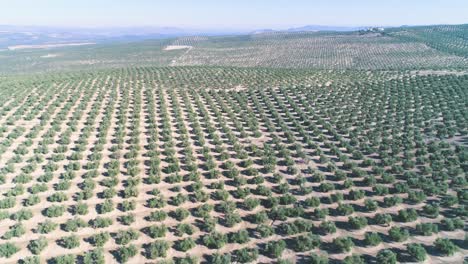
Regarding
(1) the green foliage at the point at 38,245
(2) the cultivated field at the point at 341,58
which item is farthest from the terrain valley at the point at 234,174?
(2) the cultivated field at the point at 341,58

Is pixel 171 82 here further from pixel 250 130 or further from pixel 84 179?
pixel 84 179

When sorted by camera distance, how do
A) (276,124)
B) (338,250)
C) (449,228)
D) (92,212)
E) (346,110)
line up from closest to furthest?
(338,250) < (449,228) < (92,212) < (276,124) < (346,110)

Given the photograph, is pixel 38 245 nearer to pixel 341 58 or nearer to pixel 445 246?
pixel 445 246

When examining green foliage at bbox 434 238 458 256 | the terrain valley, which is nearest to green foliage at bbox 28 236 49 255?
the terrain valley

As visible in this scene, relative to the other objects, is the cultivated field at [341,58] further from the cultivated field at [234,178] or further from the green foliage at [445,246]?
the green foliage at [445,246]

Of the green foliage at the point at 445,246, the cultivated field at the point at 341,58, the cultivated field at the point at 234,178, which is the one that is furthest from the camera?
the cultivated field at the point at 341,58

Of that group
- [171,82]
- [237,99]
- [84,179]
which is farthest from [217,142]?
[171,82]

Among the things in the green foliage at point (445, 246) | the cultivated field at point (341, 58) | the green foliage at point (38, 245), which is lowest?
the green foliage at point (38, 245)

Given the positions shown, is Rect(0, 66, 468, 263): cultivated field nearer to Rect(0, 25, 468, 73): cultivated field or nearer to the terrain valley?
the terrain valley
